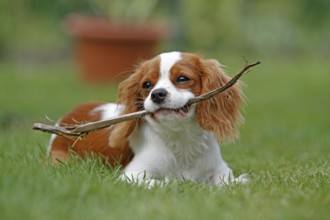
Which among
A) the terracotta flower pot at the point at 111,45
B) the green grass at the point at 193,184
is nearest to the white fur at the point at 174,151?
the green grass at the point at 193,184

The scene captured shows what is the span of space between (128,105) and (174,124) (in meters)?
0.44

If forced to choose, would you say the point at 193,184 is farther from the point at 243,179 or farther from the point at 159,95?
the point at 159,95

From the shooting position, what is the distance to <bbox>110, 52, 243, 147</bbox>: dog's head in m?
4.43

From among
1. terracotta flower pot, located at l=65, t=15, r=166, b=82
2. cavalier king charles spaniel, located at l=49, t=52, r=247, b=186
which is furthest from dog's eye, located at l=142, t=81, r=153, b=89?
terracotta flower pot, located at l=65, t=15, r=166, b=82

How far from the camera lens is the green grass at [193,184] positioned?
343 centimetres

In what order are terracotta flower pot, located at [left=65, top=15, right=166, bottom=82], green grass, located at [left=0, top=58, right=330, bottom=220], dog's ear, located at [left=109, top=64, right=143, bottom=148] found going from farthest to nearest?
terracotta flower pot, located at [left=65, top=15, right=166, bottom=82]
dog's ear, located at [left=109, top=64, right=143, bottom=148]
green grass, located at [left=0, top=58, right=330, bottom=220]

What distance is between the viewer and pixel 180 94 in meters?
4.42

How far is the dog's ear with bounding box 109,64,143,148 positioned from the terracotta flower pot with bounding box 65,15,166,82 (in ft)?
22.0

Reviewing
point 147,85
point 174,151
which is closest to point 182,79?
point 147,85

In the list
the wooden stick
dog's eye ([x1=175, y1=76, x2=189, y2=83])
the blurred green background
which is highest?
dog's eye ([x1=175, y1=76, x2=189, y2=83])

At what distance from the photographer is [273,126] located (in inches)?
306

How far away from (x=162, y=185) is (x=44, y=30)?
528 inches

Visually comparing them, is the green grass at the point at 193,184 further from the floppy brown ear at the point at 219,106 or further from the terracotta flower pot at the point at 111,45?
the terracotta flower pot at the point at 111,45

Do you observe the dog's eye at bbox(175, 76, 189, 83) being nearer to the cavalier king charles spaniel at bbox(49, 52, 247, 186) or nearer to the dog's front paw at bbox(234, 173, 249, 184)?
the cavalier king charles spaniel at bbox(49, 52, 247, 186)
